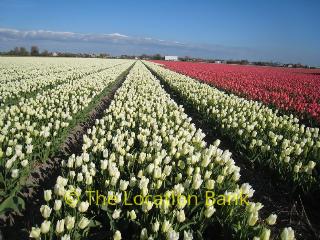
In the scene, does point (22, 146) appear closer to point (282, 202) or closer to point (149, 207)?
point (149, 207)

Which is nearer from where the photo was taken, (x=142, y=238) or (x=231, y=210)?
(x=142, y=238)

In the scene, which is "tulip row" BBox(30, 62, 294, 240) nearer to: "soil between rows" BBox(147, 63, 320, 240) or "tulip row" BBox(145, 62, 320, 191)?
"soil between rows" BBox(147, 63, 320, 240)

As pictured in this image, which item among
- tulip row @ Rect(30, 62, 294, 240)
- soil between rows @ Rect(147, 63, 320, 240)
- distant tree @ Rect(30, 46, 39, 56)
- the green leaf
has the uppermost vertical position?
distant tree @ Rect(30, 46, 39, 56)

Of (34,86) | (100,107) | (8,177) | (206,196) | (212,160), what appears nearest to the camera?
(206,196)

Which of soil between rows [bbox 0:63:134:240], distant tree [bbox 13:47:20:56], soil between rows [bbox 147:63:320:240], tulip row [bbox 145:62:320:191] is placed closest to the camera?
soil between rows [bbox 0:63:134:240]

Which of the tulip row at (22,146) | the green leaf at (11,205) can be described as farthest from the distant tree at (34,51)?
the green leaf at (11,205)

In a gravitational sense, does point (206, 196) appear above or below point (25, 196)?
above

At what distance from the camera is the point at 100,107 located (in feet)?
42.7

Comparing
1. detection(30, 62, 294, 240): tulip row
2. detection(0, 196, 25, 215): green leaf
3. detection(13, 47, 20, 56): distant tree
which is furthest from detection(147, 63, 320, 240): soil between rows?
detection(13, 47, 20, 56): distant tree

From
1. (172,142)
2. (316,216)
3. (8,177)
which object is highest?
(172,142)

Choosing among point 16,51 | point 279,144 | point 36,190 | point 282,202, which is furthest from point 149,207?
point 16,51

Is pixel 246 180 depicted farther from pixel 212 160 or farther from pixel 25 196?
pixel 25 196

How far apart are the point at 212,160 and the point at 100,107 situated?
8.44 metres

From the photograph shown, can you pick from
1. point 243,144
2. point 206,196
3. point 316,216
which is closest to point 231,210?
point 206,196
